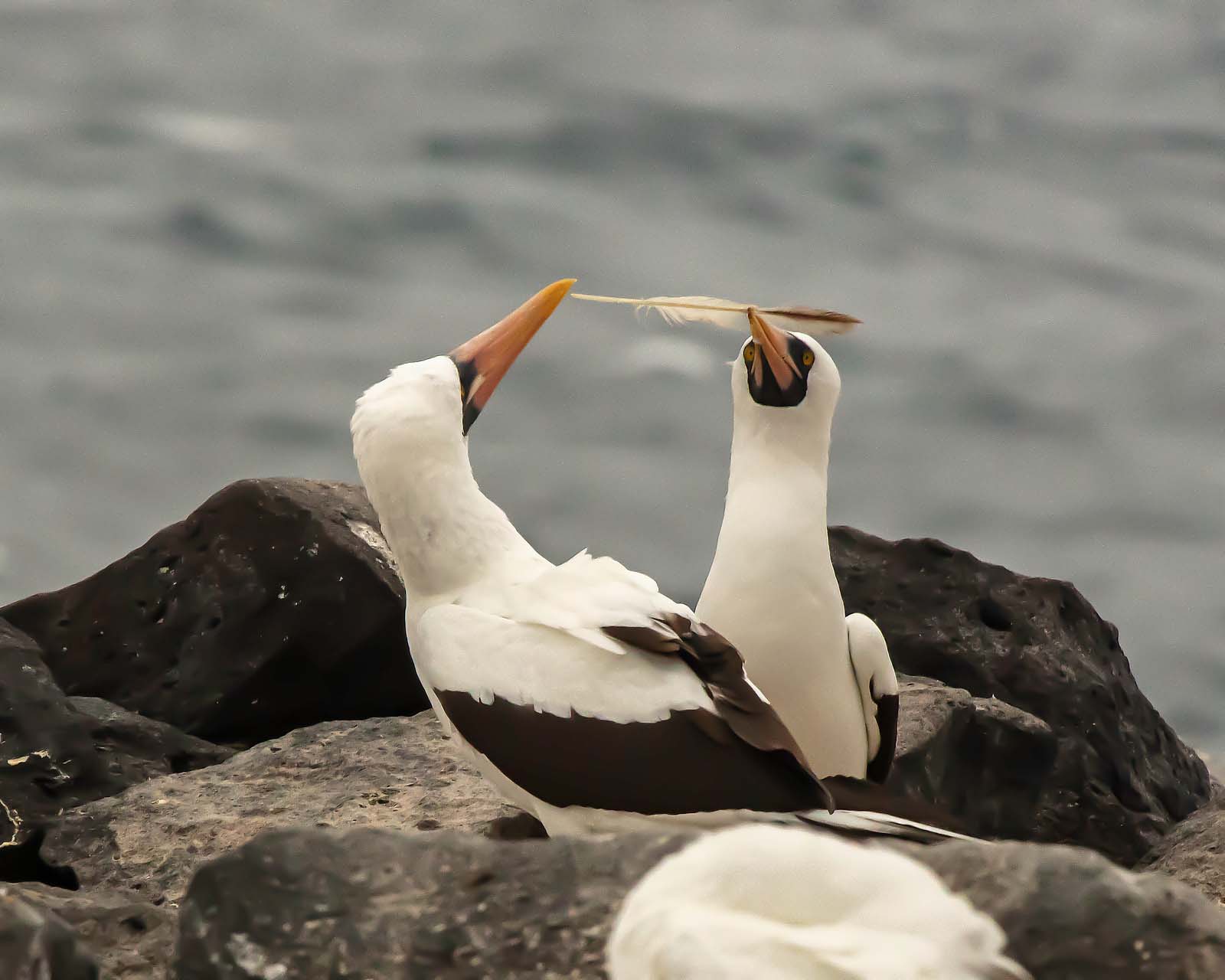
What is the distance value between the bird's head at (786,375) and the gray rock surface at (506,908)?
8.04ft

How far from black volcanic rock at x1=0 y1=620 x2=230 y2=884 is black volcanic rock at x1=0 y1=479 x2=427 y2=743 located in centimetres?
46

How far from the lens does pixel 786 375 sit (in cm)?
531

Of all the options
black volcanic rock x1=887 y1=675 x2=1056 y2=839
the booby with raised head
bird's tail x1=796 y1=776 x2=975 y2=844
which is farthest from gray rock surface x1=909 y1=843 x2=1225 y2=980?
black volcanic rock x1=887 y1=675 x2=1056 y2=839

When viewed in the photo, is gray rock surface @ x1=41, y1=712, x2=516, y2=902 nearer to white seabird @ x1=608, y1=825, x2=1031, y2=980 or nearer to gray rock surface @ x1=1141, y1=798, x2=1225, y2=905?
gray rock surface @ x1=1141, y1=798, x2=1225, y2=905

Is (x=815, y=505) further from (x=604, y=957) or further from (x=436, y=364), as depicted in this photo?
(x=604, y=957)

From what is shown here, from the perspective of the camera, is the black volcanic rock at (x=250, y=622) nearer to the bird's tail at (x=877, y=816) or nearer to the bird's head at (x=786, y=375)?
the bird's head at (x=786, y=375)

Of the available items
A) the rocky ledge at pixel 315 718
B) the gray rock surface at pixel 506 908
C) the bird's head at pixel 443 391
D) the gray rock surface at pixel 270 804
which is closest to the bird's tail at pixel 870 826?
the rocky ledge at pixel 315 718

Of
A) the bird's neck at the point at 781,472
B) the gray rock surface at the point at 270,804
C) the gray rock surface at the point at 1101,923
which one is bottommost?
the gray rock surface at the point at 270,804

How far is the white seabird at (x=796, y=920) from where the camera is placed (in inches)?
95.3

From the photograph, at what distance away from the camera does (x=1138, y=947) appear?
2805 mm

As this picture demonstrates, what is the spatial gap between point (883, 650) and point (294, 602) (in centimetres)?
208

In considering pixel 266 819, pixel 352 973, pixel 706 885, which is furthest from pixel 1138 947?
pixel 266 819

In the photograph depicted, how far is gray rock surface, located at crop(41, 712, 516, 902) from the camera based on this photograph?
508cm

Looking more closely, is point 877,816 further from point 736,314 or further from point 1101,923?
point 736,314
